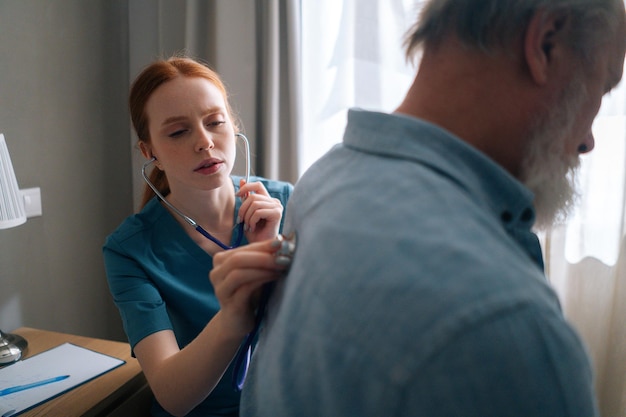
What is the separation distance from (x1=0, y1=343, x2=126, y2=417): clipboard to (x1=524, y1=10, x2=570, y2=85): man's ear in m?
1.18

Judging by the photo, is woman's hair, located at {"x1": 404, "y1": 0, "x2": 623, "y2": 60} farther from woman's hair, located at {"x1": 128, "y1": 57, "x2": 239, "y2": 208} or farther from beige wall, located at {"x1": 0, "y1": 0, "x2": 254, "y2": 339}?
beige wall, located at {"x1": 0, "y1": 0, "x2": 254, "y2": 339}

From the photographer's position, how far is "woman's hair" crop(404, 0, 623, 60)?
1.65 ft

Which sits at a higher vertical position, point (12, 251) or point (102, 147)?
point (102, 147)

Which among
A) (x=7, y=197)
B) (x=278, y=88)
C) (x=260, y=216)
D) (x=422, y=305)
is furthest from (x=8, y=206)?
(x=422, y=305)

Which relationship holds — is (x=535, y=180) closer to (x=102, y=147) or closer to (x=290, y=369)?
(x=290, y=369)

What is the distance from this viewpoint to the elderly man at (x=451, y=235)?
356 mm

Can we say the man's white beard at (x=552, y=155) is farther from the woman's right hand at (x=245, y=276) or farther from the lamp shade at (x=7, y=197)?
the lamp shade at (x=7, y=197)

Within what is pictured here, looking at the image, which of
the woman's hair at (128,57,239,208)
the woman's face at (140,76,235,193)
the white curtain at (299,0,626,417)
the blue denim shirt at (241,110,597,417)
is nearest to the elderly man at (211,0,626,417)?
the blue denim shirt at (241,110,597,417)

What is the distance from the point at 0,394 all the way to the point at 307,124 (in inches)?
49.4

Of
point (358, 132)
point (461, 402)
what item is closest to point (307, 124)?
point (358, 132)

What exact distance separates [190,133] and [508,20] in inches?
31.9

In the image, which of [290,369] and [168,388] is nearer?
[290,369]

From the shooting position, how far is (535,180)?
0.57m

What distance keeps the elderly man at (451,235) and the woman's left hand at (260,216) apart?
0.34 metres
